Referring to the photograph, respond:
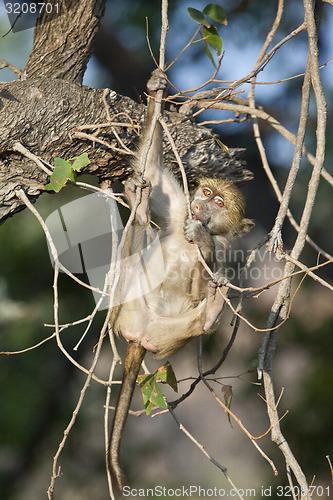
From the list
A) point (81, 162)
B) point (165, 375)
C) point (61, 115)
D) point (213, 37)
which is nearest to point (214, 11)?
point (213, 37)

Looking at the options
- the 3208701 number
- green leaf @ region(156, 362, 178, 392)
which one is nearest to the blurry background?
the 3208701 number

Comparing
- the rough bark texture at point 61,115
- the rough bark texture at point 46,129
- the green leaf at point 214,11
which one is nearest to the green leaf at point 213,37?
the green leaf at point 214,11

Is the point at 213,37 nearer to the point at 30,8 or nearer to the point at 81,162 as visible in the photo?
the point at 81,162

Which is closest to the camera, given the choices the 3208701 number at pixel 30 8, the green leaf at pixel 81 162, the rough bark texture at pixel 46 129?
the green leaf at pixel 81 162

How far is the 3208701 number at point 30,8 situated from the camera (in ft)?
7.25

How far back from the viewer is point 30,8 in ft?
8.48

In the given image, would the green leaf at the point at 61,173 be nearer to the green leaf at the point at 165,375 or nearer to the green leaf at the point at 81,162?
the green leaf at the point at 81,162

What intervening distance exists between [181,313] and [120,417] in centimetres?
54

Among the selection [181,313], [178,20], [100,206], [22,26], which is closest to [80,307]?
[100,206]

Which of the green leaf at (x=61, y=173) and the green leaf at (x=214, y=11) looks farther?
the green leaf at (x=61, y=173)

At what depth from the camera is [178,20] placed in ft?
10.0

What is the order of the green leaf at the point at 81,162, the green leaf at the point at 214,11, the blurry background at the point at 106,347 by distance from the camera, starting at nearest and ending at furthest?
the green leaf at the point at 214,11 < the green leaf at the point at 81,162 < the blurry background at the point at 106,347

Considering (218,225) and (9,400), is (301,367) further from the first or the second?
(9,400)

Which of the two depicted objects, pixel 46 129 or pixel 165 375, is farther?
pixel 46 129
